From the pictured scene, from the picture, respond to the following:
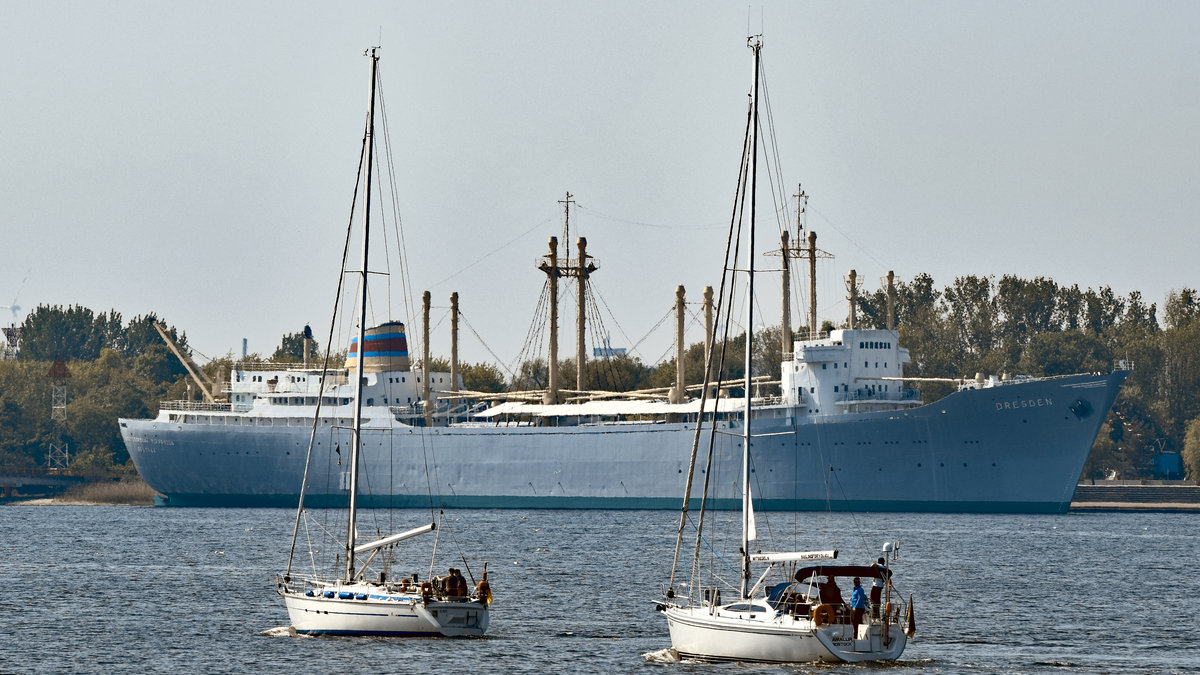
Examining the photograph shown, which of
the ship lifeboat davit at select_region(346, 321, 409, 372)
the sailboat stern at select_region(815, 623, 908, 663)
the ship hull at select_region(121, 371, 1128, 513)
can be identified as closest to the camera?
the sailboat stern at select_region(815, 623, 908, 663)

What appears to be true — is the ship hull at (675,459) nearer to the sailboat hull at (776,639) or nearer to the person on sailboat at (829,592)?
the sailboat hull at (776,639)

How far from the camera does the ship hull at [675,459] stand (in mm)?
85062

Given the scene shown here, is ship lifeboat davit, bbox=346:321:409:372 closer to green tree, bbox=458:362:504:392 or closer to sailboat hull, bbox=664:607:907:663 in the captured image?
green tree, bbox=458:362:504:392

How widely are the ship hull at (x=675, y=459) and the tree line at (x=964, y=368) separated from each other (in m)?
15.4

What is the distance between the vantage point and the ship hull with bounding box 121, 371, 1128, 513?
8506cm

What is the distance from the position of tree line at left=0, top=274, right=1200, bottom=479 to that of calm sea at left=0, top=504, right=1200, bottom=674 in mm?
42253

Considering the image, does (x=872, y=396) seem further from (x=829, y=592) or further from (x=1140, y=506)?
(x=829, y=592)

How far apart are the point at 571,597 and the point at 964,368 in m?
94.2

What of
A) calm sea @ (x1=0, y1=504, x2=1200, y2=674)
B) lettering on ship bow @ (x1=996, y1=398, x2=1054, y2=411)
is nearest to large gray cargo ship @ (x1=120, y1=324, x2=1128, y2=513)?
lettering on ship bow @ (x1=996, y1=398, x2=1054, y2=411)

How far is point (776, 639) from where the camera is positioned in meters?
32.0

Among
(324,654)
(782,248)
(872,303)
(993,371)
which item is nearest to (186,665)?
(324,654)

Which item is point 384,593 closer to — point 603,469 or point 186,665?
point 186,665

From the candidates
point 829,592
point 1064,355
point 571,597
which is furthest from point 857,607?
point 1064,355

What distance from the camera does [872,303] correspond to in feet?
482
